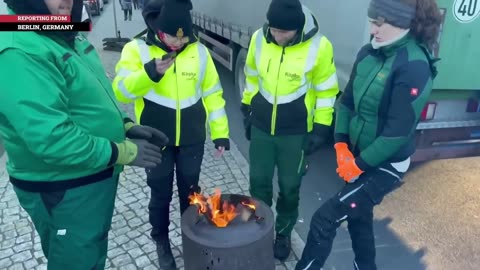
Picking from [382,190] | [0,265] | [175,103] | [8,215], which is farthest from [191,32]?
[8,215]

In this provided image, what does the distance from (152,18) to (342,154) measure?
154cm

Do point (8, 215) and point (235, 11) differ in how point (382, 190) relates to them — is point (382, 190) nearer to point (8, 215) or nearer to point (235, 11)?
point (8, 215)

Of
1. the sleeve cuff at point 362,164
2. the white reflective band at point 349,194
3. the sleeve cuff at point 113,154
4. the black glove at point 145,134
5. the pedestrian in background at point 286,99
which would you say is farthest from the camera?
the pedestrian in background at point 286,99

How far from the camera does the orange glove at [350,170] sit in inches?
103

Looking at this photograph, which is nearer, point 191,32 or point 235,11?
point 191,32

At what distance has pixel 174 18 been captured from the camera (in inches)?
99.3

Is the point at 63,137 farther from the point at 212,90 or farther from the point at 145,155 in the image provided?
the point at 212,90

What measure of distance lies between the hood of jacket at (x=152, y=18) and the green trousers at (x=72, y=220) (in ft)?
3.14

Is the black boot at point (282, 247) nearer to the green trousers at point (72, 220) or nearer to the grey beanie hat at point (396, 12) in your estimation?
the green trousers at point (72, 220)

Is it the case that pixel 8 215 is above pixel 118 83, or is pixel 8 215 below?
below

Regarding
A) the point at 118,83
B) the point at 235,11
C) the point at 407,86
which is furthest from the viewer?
the point at 235,11

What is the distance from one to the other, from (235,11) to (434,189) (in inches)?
153

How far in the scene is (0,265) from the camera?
3316mm

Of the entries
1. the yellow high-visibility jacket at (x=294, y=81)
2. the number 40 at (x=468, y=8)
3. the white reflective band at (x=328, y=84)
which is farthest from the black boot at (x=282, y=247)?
the number 40 at (x=468, y=8)
